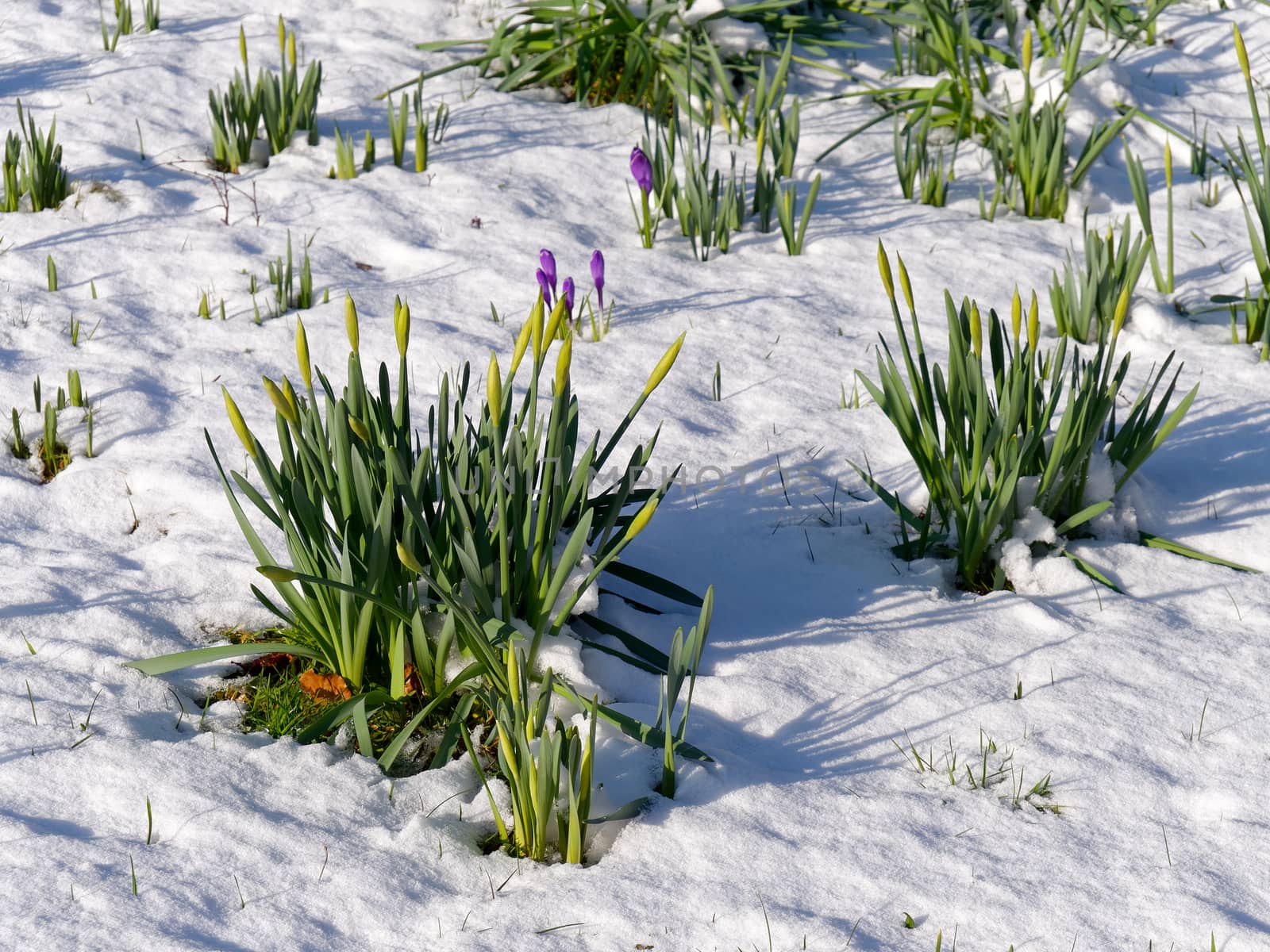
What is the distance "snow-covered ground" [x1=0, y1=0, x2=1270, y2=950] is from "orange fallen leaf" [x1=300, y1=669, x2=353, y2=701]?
125 millimetres

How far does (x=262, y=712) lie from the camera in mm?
2061

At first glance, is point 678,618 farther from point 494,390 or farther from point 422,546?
point 494,390

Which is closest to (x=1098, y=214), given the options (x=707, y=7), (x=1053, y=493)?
(x=707, y=7)

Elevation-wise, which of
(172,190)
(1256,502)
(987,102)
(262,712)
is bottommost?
(262,712)

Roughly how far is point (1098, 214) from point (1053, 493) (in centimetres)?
207

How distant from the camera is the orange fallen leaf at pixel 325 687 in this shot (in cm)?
208

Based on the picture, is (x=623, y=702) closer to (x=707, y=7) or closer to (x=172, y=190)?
(x=172, y=190)

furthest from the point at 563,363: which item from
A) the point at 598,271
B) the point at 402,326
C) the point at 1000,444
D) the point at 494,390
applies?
the point at 598,271

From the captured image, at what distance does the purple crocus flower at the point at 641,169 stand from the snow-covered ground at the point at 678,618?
273 millimetres

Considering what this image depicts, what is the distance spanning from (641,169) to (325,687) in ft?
6.46

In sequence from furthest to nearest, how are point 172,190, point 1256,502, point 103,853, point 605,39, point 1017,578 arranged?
point 605,39 < point 172,190 < point 1256,502 < point 1017,578 < point 103,853

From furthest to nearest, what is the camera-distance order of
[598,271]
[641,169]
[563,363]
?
[641,169], [598,271], [563,363]

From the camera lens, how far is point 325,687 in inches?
82.2

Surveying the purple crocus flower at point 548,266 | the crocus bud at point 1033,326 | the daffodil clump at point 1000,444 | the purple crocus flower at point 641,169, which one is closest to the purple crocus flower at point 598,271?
the purple crocus flower at point 548,266
